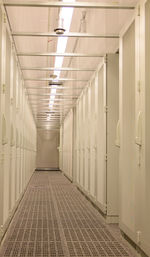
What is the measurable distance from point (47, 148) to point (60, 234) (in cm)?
2272

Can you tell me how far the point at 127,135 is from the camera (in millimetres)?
5301

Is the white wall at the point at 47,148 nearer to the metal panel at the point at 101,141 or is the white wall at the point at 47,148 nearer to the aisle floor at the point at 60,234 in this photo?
the aisle floor at the point at 60,234

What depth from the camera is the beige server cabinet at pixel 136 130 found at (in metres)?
4.12

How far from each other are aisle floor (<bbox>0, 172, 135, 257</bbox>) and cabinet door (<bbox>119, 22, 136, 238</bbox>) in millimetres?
382

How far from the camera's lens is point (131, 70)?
16.8 ft

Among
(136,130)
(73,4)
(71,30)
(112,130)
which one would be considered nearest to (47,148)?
(112,130)

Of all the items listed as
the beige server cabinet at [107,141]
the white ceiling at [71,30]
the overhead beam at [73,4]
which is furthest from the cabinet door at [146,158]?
the beige server cabinet at [107,141]

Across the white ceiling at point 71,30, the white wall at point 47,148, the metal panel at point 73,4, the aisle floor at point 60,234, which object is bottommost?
the aisle floor at point 60,234

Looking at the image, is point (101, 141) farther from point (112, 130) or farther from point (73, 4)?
point (73, 4)

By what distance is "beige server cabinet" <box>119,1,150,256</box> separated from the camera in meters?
4.12

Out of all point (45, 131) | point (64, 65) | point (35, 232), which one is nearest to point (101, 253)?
point (35, 232)

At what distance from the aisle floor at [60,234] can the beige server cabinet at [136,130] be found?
37cm

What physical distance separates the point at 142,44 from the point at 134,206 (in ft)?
6.40

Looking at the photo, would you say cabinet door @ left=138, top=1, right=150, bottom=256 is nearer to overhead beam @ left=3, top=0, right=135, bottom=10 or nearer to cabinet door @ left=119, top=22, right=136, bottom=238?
cabinet door @ left=119, top=22, right=136, bottom=238
